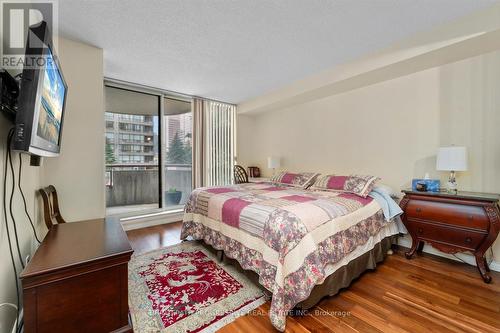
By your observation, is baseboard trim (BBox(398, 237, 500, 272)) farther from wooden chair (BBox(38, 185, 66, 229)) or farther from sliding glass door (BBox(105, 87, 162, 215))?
sliding glass door (BBox(105, 87, 162, 215))

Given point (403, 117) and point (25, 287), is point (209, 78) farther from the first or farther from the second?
point (25, 287)

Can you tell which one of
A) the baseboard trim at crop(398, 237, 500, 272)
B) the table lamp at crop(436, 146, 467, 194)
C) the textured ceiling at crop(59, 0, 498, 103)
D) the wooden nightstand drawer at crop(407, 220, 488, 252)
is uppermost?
the textured ceiling at crop(59, 0, 498, 103)

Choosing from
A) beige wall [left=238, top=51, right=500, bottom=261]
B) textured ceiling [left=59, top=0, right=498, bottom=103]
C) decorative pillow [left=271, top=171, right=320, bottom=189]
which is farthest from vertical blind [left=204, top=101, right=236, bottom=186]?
decorative pillow [left=271, top=171, right=320, bottom=189]

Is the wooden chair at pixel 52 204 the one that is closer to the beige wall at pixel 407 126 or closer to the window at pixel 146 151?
the window at pixel 146 151

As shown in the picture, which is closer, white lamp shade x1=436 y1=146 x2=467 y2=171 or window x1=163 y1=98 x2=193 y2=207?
white lamp shade x1=436 y1=146 x2=467 y2=171

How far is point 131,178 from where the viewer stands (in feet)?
13.1

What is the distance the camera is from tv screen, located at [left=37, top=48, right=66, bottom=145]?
1.12 metres

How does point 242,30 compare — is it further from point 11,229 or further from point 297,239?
point 11,229

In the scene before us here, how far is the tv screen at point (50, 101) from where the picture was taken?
1.12 meters

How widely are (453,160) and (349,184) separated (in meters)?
1.04

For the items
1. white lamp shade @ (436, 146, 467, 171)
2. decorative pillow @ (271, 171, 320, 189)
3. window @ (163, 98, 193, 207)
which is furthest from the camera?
window @ (163, 98, 193, 207)

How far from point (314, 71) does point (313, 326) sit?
3.13 m

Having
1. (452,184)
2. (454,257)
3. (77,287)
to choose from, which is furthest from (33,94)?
(454,257)

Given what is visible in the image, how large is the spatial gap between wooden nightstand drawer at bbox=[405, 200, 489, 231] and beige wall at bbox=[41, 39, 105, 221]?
368 cm
